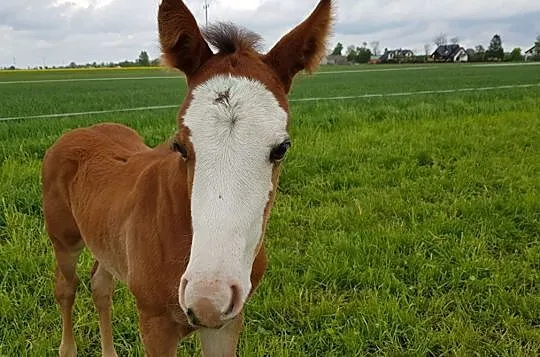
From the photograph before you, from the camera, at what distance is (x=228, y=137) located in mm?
1653

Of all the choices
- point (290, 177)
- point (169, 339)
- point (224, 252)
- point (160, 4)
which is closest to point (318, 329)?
point (169, 339)

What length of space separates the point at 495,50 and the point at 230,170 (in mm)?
71420

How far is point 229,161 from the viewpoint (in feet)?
5.33

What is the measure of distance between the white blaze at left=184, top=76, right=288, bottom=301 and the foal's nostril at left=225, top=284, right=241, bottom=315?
0.08 ft

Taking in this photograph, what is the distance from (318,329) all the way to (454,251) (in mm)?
1350

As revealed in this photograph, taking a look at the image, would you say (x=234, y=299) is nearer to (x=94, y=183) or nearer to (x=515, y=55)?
(x=94, y=183)

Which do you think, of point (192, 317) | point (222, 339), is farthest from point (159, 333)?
point (192, 317)

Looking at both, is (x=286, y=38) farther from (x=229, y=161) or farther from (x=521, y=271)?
(x=521, y=271)

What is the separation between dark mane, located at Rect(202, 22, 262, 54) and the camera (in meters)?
1.99

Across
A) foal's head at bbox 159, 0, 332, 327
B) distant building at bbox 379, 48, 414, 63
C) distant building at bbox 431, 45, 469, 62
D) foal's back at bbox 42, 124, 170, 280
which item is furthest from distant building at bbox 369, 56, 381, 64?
foal's head at bbox 159, 0, 332, 327

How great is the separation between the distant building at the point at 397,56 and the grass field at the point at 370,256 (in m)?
65.2

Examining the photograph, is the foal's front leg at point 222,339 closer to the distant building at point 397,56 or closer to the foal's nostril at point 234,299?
the foal's nostril at point 234,299

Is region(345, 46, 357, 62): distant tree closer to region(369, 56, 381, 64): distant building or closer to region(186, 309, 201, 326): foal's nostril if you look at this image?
region(369, 56, 381, 64): distant building

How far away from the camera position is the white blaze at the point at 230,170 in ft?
5.00
